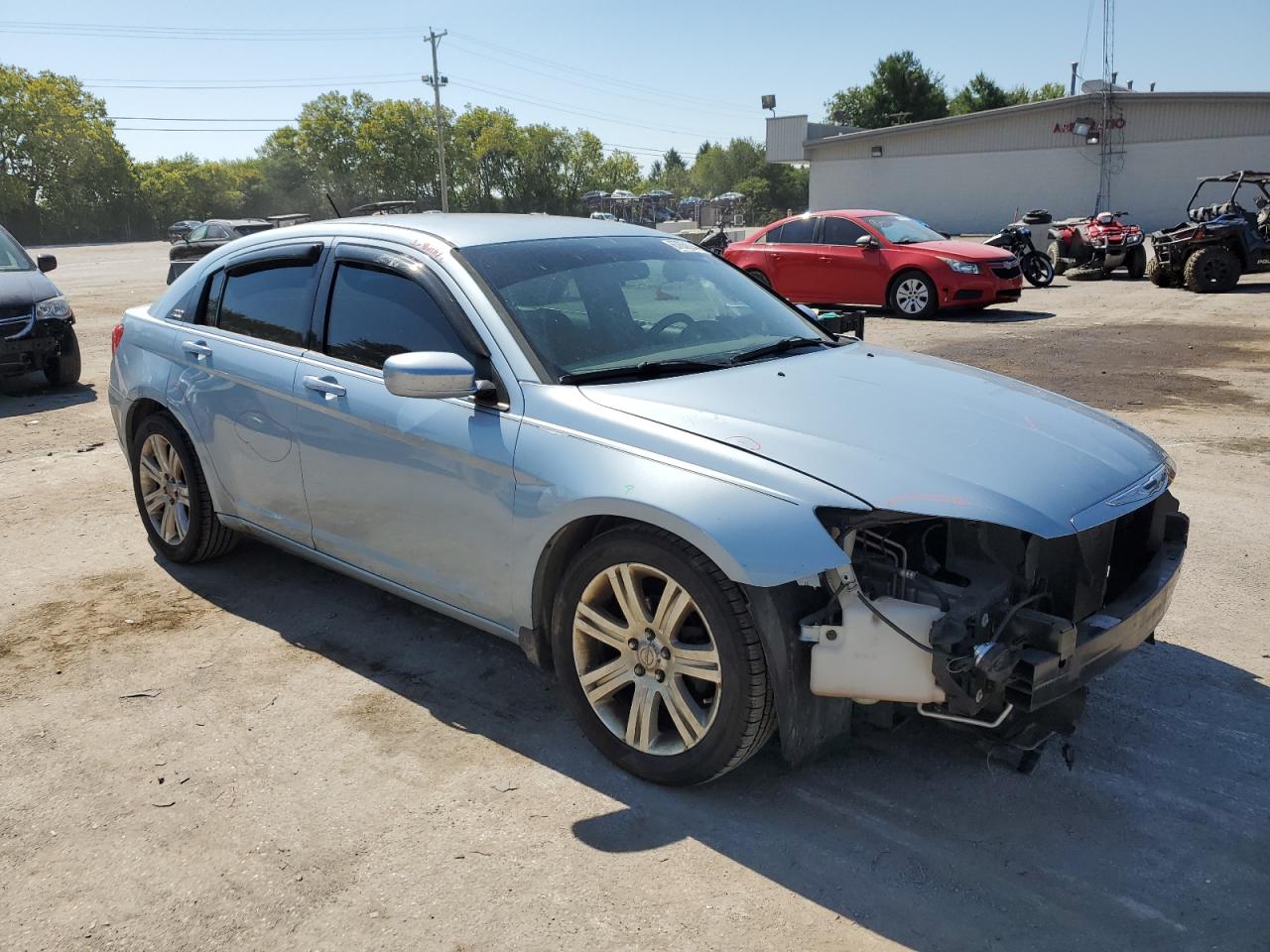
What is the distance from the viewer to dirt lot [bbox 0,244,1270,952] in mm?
2633

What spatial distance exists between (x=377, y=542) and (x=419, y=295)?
3.10ft

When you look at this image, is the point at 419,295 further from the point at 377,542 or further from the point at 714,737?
the point at 714,737

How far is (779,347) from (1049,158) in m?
42.0

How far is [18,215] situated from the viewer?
7638 cm

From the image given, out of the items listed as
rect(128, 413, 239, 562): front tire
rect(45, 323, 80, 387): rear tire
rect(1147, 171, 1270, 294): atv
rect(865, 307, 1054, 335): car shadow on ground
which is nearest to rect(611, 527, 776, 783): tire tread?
rect(128, 413, 239, 562): front tire

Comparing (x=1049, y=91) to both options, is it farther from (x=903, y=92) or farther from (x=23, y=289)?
(x=23, y=289)

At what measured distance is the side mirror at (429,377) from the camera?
11.0 ft

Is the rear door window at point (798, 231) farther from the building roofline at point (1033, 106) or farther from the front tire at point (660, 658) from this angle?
the building roofline at point (1033, 106)

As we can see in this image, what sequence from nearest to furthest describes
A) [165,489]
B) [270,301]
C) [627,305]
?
[627,305]
[270,301]
[165,489]

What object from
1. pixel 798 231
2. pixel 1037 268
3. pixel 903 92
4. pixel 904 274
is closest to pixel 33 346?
pixel 798 231

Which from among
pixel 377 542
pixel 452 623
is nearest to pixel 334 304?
pixel 377 542

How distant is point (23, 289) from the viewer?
10.2 m

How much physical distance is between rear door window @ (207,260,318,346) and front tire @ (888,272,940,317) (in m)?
12.6

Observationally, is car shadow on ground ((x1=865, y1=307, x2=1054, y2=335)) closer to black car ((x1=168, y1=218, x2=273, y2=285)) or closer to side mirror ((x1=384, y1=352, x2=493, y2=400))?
side mirror ((x1=384, y1=352, x2=493, y2=400))
